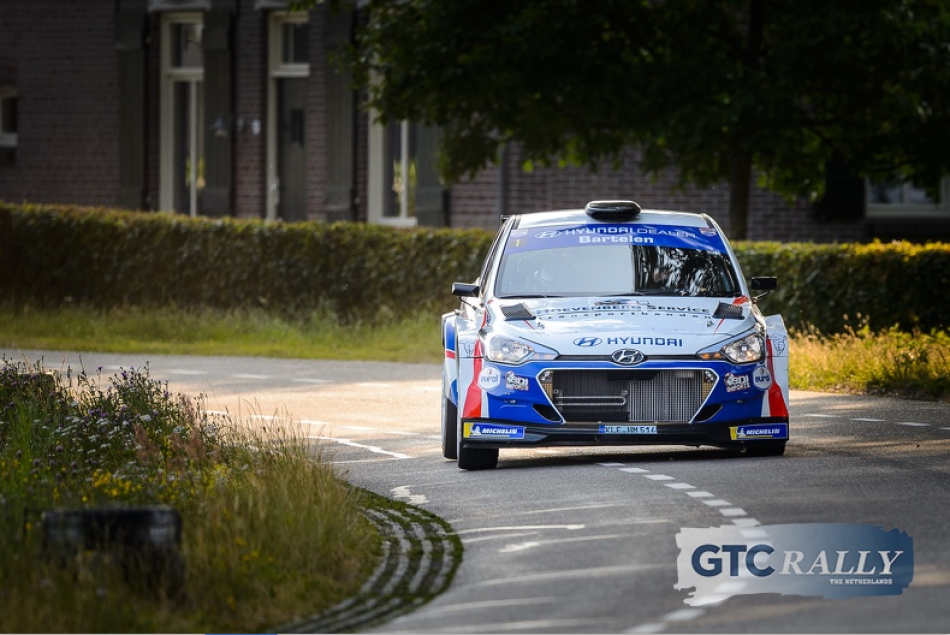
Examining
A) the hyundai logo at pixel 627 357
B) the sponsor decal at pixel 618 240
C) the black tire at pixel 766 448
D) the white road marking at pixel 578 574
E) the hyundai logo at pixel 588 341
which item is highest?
the sponsor decal at pixel 618 240

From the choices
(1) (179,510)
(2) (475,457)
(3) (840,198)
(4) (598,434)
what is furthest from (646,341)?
(3) (840,198)

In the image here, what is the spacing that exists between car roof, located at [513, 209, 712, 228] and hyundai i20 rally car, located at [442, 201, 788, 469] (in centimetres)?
73

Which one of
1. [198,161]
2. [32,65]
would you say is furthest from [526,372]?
[32,65]

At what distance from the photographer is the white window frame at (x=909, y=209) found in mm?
27781

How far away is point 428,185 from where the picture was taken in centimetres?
3009

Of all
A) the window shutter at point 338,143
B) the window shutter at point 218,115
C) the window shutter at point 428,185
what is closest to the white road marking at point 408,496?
the window shutter at point 428,185

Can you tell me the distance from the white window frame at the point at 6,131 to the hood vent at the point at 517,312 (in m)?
23.3

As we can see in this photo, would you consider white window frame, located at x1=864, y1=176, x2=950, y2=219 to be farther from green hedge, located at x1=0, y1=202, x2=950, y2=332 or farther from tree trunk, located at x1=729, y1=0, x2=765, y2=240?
green hedge, located at x1=0, y1=202, x2=950, y2=332

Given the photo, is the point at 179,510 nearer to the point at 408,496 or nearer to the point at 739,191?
the point at 408,496

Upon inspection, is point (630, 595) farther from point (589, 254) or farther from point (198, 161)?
point (198, 161)

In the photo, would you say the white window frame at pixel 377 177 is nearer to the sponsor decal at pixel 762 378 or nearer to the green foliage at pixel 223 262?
the green foliage at pixel 223 262

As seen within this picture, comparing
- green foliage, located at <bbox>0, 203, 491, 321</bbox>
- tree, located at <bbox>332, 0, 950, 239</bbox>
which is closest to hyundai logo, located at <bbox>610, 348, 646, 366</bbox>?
tree, located at <bbox>332, 0, 950, 239</bbox>

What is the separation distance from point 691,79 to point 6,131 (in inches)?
668

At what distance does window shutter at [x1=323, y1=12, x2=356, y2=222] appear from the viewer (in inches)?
1217
